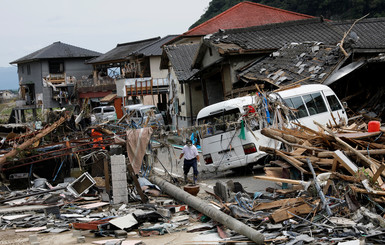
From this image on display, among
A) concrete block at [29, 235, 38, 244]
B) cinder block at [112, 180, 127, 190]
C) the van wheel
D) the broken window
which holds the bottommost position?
concrete block at [29, 235, 38, 244]

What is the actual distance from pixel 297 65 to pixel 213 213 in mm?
13202

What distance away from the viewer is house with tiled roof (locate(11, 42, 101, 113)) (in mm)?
66375

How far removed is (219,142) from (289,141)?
353cm

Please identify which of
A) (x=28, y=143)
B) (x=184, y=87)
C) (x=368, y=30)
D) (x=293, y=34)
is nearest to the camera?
(x=28, y=143)

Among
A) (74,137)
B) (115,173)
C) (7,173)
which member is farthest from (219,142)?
(7,173)

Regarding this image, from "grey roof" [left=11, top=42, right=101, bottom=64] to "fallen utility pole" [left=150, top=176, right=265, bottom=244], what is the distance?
55.1 meters

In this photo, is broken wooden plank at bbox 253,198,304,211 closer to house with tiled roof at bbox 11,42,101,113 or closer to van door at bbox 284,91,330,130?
van door at bbox 284,91,330,130

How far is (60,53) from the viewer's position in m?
67.6

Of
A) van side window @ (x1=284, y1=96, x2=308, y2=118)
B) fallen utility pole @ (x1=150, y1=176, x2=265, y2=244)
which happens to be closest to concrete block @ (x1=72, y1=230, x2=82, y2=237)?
fallen utility pole @ (x1=150, y1=176, x2=265, y2=244)

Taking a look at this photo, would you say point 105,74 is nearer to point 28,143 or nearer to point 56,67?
point 56,67

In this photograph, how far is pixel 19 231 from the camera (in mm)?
11711

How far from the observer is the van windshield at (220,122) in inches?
639

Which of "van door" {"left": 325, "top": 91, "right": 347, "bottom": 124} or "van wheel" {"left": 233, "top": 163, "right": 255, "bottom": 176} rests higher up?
"van door" {"left": 325, "top": 91, "right": 347, "bottom": 124}

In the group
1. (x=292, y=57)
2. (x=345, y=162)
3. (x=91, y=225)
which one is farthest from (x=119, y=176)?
(x=292, y=57)
